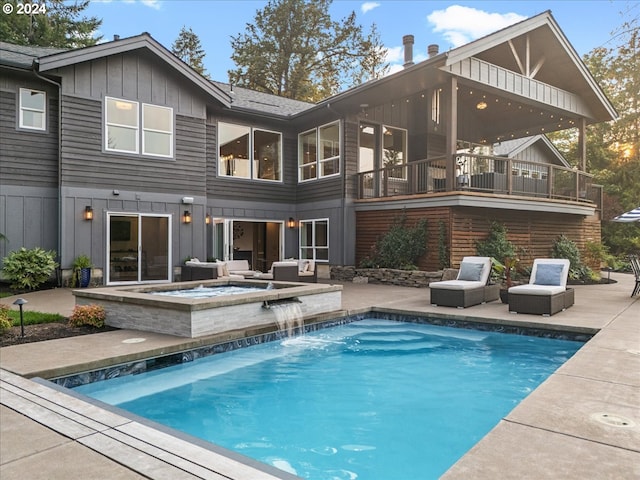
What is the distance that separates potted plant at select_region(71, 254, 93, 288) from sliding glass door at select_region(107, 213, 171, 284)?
0.62 metres

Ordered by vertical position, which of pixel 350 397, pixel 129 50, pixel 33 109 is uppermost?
pixel 129 50

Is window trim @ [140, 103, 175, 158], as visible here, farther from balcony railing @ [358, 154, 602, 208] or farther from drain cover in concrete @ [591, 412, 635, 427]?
drain cover in concrete @ [591, 412, 635, 427]

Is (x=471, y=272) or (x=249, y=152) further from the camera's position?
(x=249, y=152)

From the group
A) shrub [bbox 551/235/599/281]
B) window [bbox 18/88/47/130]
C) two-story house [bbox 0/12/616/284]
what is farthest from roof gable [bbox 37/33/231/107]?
shrub [bbox 551/235/599/281]

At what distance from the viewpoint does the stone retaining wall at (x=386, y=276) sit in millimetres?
11795

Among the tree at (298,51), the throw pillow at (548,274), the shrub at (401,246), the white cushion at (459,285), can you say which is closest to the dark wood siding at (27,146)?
the shrub at (401,246)

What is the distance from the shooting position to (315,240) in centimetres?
1507

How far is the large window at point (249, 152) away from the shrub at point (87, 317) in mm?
8291

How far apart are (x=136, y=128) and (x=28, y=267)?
429 cm

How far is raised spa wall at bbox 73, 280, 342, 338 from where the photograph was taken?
5.68m

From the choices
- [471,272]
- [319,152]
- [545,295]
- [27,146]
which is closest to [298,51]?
[319,152]

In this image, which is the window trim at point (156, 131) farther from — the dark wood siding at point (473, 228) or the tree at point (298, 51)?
the tree at point (298, 51)

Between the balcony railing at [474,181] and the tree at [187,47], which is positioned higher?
the tree at [187,47]

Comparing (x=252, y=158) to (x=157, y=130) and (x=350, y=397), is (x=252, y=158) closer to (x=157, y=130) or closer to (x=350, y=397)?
(x=157, y=130)
